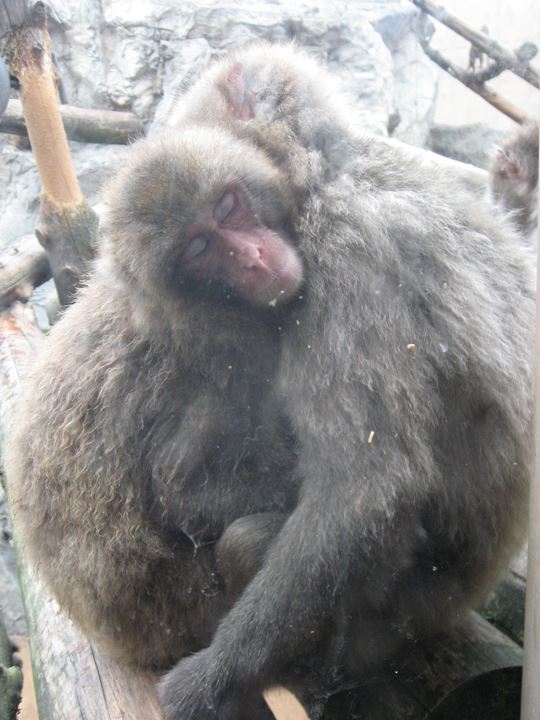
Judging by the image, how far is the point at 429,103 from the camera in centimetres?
386

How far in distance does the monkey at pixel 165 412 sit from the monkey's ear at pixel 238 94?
141mm

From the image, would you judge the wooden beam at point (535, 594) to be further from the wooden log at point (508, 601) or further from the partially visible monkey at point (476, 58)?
the wooden log at point (508, 601)

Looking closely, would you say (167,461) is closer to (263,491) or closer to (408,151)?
(263,491)

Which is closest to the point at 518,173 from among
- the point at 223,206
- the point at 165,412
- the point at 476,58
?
the point at 476,58

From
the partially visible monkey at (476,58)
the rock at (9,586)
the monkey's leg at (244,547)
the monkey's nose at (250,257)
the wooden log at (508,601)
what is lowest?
the rock at (9,586)

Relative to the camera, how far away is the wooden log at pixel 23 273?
14.7 ft

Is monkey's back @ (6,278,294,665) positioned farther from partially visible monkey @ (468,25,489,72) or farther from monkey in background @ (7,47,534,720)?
partially visible monkey @ (468,25,489,72)

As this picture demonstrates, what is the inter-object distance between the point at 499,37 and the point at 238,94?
2.81 feet

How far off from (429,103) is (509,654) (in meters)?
2.75

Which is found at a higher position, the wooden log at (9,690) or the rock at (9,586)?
the wooden log at (9,690)

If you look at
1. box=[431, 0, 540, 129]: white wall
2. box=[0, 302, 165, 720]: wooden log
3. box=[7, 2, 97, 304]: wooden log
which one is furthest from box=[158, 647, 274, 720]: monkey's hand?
box=[7, 2, 97, 304]: wooden log

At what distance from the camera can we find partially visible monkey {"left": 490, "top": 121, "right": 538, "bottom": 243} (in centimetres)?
265

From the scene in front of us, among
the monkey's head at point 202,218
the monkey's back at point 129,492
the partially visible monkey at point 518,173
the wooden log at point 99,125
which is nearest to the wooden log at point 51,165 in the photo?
the wooden log at point 99,125

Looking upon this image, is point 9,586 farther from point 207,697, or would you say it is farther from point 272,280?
point 272,280
